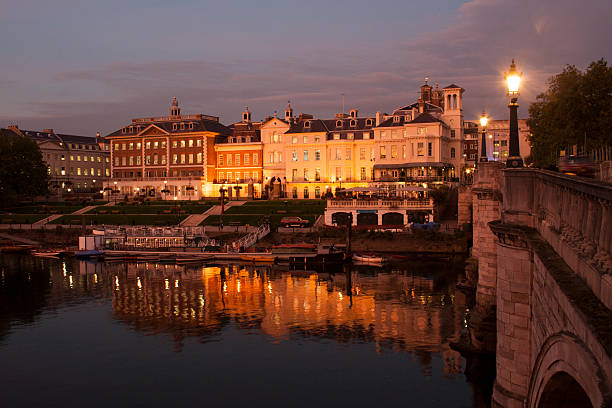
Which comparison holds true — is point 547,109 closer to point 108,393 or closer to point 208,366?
point 208,366

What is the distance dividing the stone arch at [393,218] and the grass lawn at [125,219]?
27.3 meters

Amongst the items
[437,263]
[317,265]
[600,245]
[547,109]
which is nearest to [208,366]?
[600,245]

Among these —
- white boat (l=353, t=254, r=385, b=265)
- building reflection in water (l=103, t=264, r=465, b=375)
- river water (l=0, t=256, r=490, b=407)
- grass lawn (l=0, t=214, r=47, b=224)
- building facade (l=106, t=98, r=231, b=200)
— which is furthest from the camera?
building facade (l=106, t=98, r=231, b=200)

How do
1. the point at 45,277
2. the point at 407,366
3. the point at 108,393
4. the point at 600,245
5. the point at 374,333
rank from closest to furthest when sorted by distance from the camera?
1. the point at 600,245
2. the point at 108,393
3. the point at 407,366
4. the point at 374,333
5. the point at 45,277

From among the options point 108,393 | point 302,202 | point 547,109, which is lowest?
point 108,393

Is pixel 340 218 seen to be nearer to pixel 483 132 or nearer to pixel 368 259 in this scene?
pixel 368 259

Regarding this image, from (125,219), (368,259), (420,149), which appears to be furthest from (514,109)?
(420,149)

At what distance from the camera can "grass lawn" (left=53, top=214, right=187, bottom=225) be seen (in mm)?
79312

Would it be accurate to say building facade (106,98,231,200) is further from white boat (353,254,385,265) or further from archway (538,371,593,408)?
archway (538,371,593,408)

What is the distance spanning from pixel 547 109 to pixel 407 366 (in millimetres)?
36778

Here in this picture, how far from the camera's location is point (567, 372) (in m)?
8.44

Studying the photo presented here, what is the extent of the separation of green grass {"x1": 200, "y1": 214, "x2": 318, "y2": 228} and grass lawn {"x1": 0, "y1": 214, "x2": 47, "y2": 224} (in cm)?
2471

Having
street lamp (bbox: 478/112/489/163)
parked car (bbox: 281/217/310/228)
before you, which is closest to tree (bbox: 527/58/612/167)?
street lamp (bbox: 478/112/489/163)

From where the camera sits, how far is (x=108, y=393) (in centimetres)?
2508
